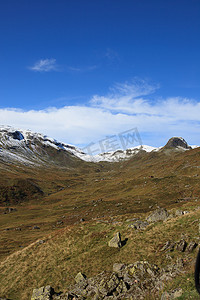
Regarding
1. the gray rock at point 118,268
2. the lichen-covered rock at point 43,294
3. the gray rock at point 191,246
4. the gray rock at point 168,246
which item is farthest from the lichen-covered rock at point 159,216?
the lichen-covered rock at point 43,294

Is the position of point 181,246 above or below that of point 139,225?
above

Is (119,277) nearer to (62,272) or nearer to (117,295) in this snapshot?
(117,295)

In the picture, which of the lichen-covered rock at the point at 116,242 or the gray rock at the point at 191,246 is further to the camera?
the lichen-covered rock at the point at 116,242

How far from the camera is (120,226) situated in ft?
124

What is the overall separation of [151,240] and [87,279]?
10399 mm

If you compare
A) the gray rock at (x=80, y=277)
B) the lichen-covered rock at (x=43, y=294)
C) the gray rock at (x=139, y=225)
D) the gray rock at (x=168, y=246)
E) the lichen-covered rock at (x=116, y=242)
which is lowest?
the lichen-covered rock at (x=43, y=294)

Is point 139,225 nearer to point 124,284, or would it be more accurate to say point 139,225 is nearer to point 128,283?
point 128,283

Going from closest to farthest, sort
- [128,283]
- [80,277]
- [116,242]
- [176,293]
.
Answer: [176,293] → [128,283] → [80,277] → [116,242]

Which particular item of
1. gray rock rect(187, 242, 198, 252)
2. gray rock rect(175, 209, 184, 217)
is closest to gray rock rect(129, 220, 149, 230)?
gray rock rect(175, 209, 184, 217)

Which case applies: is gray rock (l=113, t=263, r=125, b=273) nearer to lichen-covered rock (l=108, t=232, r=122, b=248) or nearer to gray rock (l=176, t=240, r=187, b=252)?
lichen-covered rock (l=108, t=232, r=122, b=248)

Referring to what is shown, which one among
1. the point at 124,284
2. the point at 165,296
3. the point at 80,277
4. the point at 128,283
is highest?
the point at 165,296

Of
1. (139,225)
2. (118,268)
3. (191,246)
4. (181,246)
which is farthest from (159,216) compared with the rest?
(118,268)

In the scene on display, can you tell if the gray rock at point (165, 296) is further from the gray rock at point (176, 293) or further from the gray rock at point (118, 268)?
the gray rock at point (118, 268)

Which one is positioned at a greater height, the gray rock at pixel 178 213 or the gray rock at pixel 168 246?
the gray rock at pixel 178 213
